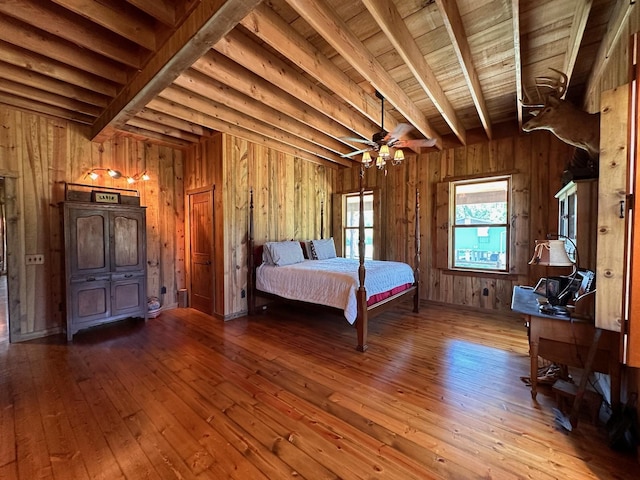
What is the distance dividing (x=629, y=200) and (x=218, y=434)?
8.92ft

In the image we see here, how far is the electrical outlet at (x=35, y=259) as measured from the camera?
11.0 ft

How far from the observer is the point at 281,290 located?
13.0 ft

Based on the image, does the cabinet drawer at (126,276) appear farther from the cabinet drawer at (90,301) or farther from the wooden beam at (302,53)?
the wooden beam at (302,53)

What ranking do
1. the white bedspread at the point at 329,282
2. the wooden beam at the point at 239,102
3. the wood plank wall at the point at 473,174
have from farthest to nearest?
1. the wood plank wall at the point at 473,174
2. the white bedspread at the point at 329,282
3. the wooden beam at the point at 239,102

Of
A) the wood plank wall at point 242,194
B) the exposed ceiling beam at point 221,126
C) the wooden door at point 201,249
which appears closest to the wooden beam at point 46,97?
the exposed ceiling beam at point 221,126

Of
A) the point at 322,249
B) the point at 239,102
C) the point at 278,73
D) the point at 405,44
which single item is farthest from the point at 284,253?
the point at 405,44

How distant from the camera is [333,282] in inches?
A: 133

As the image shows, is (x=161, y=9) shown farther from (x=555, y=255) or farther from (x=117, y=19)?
(x=555, y=255)

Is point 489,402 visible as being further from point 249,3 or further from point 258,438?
point 249,3

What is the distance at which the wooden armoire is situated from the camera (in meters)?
3.36

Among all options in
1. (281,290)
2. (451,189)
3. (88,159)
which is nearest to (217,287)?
(281,290)

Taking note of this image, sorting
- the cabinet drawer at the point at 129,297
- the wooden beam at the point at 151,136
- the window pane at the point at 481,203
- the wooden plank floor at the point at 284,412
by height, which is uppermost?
the wooden beam at the point at 151,136

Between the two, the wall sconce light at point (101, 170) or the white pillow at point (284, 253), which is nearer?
the wall sconce light at point (101, 170)

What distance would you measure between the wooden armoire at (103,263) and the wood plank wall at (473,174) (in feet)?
14.1
